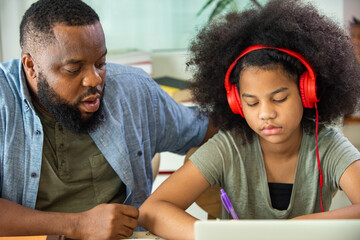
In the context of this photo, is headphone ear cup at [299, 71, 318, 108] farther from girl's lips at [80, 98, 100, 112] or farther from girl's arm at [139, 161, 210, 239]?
girl's lips at [80, 98, 100, 112]

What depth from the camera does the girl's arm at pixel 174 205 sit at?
40.3 inches

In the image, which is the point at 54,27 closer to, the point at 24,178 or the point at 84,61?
the point at 84,61

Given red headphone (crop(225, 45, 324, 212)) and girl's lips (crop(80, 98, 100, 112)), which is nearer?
red headphone (crop(225, 45, 324, 212))

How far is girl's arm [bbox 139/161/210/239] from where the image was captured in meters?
1.02

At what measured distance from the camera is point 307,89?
110 centimetres

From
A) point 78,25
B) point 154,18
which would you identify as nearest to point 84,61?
point 78,25

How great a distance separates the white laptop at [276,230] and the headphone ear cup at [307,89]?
46 centimetres

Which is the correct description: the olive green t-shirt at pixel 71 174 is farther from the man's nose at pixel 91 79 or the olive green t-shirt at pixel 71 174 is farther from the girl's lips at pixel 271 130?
the girl's lips at pixel 271 130

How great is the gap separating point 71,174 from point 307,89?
72 centimetres

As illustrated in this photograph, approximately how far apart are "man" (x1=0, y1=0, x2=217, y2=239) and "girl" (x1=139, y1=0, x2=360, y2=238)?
8.2 inches

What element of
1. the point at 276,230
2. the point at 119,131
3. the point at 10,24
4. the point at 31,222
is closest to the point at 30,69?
the point at 119,131

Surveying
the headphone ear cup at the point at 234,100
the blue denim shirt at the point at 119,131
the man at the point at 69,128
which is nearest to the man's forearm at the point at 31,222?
the man at the point at 69,128

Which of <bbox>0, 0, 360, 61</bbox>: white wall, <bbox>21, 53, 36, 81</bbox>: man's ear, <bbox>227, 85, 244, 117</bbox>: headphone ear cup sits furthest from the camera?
<bbox>0, 0, 360, 61</bbox>: white wall

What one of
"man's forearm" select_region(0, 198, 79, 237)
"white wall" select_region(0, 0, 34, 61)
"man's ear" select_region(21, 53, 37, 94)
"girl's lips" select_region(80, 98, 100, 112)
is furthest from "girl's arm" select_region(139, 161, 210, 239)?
"white wall" select_region(0, 0, 34, 61)
